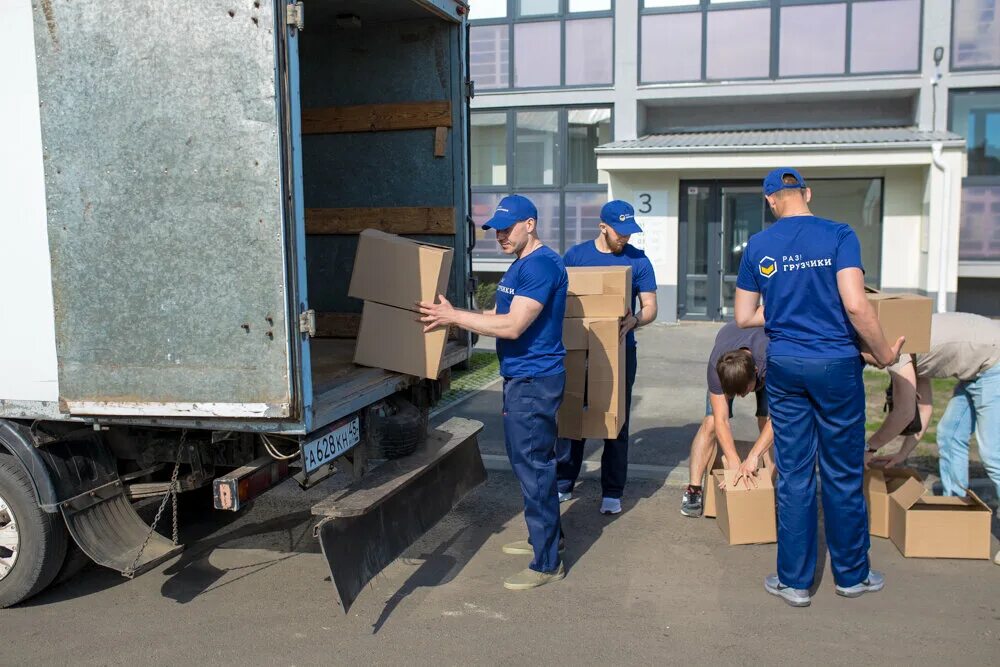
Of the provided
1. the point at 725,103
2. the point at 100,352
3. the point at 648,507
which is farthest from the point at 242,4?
the point at 725,103

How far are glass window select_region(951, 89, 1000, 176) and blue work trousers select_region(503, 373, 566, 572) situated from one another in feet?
42.8

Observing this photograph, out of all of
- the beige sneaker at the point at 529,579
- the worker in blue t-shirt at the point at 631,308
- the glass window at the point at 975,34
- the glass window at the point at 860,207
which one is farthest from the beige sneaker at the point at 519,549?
the glass window at the point at 975,34

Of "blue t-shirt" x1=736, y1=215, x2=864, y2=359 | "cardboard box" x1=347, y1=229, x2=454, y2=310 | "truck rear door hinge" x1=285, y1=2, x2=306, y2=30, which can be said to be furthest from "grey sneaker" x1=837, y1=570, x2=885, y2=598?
"truck rear door hinge" x1=285, y1=2, x2=306, y2=30

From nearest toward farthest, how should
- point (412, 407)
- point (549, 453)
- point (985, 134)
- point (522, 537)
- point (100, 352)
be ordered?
point (100, 352), point (549, 453), point (412, 407), point (522, 537), point (985, 134)

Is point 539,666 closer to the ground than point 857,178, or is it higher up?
closer to the ground

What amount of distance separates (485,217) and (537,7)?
3.81 meters

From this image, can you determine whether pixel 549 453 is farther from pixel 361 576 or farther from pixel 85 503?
pixel 85 503

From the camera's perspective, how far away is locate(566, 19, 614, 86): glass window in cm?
1576

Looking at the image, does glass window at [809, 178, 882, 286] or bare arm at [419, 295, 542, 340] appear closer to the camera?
bare arm at [419, 295, 542, 340]

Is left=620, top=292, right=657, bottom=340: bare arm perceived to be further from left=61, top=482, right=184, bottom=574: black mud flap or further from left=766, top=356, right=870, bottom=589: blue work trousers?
left=61, top=482, right=184, bottom=574: black mud flap

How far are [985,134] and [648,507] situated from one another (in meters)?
12.1

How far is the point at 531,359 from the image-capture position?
4.43 m

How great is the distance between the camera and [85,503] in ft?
13.9

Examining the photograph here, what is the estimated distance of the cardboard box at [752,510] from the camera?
497 cm
